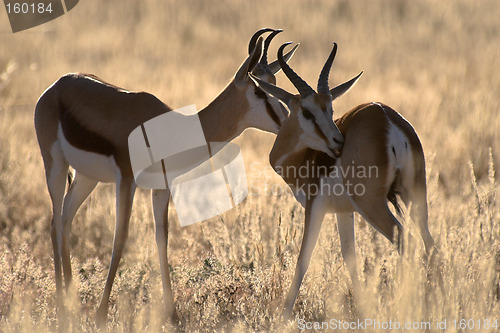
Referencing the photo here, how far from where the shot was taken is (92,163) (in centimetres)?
585

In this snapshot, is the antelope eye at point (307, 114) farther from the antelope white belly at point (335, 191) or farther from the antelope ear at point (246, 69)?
the antelope ear at point (246, 69)

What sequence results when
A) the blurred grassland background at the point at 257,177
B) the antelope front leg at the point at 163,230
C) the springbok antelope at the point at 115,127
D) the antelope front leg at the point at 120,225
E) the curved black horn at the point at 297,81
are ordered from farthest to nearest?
the antelope front leg at the point at 163,230 → the springbok antelope at the point at 115,127 → the antelope front leg at the point at 120,225 → the curved black horn at the point at 297,81 → the blurred grassland background at the point at 257,177

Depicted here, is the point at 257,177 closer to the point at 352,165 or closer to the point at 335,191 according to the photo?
the point at 335,191

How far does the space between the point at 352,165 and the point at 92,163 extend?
2156 millimetres

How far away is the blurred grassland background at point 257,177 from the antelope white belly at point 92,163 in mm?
790

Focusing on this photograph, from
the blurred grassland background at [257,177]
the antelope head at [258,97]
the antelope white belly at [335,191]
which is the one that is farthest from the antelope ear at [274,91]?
the blurred grassland background at [257,177]

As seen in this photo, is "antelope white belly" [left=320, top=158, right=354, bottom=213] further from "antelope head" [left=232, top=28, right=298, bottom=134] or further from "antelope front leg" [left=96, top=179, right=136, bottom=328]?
"antelope front leg" [left=96, top=179, right=136, bottom=328]

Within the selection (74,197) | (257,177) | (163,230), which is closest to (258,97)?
(163,230)

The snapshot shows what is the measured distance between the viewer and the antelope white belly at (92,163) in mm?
5773

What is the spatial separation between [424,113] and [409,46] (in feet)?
27.7

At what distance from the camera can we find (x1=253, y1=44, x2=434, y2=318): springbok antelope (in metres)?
5.03

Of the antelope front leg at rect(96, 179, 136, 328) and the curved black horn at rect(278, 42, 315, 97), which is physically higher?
the curved black horn at rect(278, 42, 315, 97)

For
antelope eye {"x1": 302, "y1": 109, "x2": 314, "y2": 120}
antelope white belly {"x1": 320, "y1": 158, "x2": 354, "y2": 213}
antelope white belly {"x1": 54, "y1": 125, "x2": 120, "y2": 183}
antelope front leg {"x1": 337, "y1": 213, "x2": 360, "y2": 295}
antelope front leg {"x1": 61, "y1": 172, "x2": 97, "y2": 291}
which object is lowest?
antelope front leg {"x1": 337, "y1": 213, "x2": 360, "y2": 295}

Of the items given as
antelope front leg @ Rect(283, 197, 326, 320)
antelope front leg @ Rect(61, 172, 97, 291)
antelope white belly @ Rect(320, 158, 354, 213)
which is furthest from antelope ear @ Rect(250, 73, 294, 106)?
antelope front leg @ Rect(61, 172, 97, 291)
